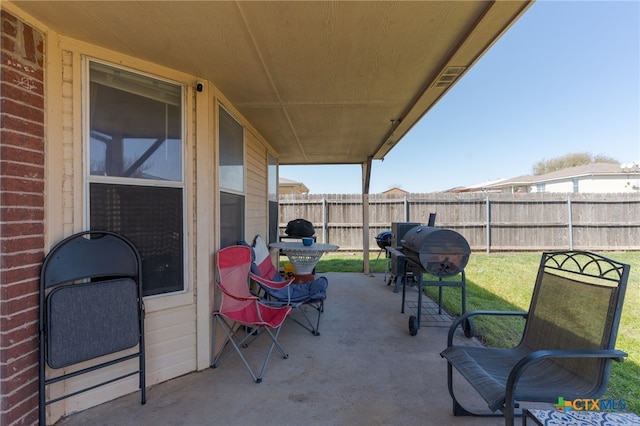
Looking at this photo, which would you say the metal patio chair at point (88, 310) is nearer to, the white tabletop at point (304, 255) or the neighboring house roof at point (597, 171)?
the white tabletop at point (304, 255)

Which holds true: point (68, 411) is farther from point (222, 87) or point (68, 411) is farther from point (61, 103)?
point (222, 87)

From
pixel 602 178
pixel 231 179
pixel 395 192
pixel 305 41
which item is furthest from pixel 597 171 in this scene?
pixel 305 41

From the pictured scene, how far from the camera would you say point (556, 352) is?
1.41 meters

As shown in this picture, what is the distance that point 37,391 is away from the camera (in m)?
1.80

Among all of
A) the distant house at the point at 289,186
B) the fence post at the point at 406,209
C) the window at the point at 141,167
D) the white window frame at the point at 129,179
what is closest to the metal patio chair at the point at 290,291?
the white window frame at the point at 129,179

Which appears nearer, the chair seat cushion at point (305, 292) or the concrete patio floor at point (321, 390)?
the concrete patio floor at point (321, 390)

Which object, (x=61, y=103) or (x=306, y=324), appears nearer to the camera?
(x=61, y=103)

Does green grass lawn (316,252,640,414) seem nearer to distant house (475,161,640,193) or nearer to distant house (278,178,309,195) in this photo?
distant house (475,161,640,193)

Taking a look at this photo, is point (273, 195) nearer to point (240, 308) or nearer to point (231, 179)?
point (231, 179)

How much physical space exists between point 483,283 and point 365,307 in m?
2.76

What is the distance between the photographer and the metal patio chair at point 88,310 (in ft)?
5.83

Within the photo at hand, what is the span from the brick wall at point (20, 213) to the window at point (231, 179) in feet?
4.60

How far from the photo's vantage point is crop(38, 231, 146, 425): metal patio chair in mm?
1778

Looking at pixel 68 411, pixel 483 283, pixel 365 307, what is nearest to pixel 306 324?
pixel 365 307
